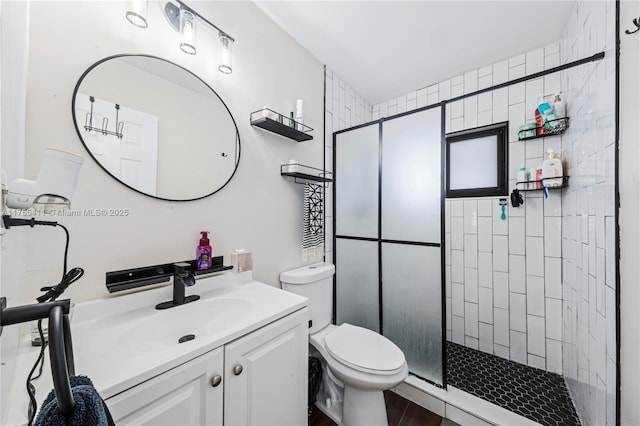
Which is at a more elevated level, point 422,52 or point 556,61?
point 422,52

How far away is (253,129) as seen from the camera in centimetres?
153

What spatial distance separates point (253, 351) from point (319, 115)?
175 cm

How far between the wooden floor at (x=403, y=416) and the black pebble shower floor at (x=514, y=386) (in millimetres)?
296

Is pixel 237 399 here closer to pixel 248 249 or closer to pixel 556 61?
pixel 248 249

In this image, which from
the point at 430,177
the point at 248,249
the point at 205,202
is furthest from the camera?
the point at 430,177

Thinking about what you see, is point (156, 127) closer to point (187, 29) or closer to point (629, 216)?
point (187, 29)

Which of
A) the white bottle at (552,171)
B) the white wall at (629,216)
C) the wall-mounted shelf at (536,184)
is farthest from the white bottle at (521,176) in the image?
the white wall at (629,216)

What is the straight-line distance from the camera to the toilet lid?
1.32 metres

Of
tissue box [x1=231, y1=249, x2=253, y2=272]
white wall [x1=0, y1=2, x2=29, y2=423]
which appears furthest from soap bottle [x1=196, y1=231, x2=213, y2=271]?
white wall [x1=0, y1=2, x2=29, y2=423]

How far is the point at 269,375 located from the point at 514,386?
177 cm

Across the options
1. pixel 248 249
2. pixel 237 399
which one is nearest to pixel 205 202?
pixel 248 249

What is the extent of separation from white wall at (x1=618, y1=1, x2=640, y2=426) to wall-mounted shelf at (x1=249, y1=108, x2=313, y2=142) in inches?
58.9

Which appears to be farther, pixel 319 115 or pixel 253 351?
pixel 319 115

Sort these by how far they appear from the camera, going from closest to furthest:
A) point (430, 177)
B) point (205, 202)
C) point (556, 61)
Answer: point (205, 202)
point (430, 177)
point (556, 61)
